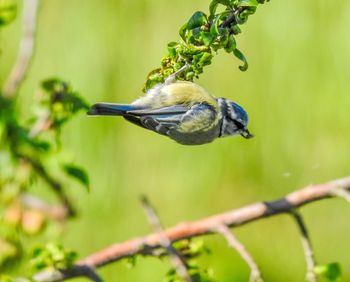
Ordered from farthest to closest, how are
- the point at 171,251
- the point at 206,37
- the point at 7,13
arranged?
the point at 7,13 → the point at 171,251 → the point at 206,37

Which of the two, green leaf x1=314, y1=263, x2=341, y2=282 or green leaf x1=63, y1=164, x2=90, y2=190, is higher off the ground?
green leaf x1=63, y1=164, x2=90, y2=190

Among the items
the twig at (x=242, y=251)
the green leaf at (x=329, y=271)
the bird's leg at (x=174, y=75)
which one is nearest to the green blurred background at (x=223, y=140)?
the twig at (x=242, y=251)

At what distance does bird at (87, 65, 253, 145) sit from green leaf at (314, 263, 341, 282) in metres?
0.35

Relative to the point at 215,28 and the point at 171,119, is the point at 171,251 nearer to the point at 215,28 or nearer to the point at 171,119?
the point at 171,119

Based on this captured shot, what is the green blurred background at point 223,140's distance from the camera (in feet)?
9.45

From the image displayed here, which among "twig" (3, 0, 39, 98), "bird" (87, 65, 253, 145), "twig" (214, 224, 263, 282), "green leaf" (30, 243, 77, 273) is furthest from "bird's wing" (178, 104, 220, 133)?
"twig" (3, 0, 39, 98)

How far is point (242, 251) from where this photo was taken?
4.69ft

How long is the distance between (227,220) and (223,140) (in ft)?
4.30

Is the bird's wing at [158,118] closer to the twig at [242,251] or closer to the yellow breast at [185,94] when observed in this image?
the yellow breast at [185,94]

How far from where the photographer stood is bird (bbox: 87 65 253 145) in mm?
1062

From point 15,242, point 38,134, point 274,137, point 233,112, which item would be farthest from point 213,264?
point 233,112

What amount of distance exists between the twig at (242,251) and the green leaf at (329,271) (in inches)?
3.4

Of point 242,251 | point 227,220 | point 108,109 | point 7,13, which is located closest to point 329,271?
point 242,251

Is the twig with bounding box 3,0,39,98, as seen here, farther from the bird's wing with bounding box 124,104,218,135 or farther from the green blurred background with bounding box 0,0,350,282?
the green blurred background with bounding box 0,0,350,282
